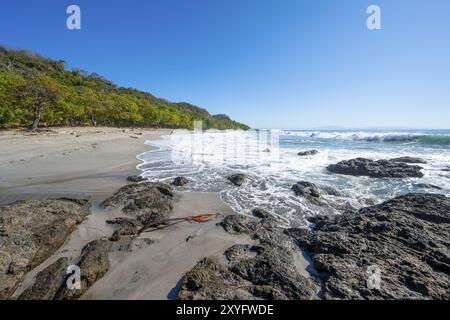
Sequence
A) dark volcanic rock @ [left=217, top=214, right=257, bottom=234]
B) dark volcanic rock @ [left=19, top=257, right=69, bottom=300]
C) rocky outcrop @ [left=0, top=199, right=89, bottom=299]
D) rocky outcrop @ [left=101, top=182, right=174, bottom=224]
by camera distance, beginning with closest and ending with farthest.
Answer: dark volcanic rock @ [left=19, top=257, right=69, bottom=300], rocky outcrop @ [left=0, top=199, right=89, bottom=299], dark volcanic rock @ [left=217, top=214, right=257, bottom=234], rocky outcrop @ [left=101, top=182, right=174, bottom=224]

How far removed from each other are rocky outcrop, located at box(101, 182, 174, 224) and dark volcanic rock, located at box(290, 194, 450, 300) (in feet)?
11.1

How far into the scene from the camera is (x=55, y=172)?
30.1ft

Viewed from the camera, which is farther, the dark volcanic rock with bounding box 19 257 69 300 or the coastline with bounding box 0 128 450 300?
the coastline with bounding box 0 128 450 300

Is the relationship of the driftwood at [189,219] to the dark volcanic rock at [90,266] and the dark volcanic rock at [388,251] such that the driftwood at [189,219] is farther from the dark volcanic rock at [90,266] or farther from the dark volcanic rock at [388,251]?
the dark volcanic rock at [388,251]

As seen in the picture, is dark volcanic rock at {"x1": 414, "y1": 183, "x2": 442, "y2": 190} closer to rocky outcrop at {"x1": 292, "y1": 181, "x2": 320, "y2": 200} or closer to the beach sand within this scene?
rocky outcrop at {"x1": 292, "y1": 181, "x2": 320, "y2": 200}

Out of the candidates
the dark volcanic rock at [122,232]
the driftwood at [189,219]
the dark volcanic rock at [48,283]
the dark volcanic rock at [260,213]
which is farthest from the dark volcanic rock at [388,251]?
the dark volcanic rock at [48,283]

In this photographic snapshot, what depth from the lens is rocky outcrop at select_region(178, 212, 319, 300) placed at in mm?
2779

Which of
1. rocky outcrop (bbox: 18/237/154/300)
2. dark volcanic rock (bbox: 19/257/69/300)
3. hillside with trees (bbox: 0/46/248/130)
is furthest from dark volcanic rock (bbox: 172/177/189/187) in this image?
hillside with trees (bbox: 0/46/248/130)

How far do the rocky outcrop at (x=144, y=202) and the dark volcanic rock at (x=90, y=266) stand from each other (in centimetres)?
129

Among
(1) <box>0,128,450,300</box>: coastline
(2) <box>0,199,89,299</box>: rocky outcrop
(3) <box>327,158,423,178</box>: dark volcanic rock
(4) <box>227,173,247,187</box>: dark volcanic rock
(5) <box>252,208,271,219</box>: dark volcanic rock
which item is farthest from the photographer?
(3) <box>327,158,423,178</box>: dark volcanic rock

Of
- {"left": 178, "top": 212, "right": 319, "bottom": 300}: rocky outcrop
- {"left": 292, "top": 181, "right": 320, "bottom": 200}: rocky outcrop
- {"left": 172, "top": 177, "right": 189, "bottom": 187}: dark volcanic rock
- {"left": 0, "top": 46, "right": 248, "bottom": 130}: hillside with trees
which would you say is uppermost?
{"left": 0, "top": 46, "right": 248, "bottom": 130}: hillside with trees

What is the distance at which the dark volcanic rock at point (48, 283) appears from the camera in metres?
2.74
